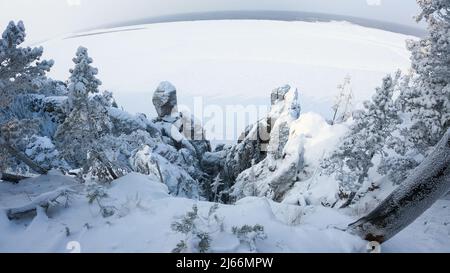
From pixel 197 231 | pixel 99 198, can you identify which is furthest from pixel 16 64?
pixel 197 231

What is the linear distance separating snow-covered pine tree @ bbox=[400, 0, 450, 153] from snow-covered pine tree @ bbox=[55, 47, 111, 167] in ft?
40.1

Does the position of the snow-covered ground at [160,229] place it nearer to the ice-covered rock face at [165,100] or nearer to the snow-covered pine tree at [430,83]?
the snow-covered pine tree at [430,83]

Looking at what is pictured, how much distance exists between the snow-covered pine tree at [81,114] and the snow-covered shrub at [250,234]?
7.68 meters

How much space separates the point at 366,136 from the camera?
1424 cm

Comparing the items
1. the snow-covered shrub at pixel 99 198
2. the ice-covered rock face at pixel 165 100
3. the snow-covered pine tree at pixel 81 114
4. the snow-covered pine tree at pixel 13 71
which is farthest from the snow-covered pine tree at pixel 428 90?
the ice-covered rock face at pixel 165 100

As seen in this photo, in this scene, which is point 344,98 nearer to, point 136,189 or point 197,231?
point 136,189

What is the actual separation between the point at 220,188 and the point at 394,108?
2677 cm

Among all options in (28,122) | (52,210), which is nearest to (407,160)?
(52,210)

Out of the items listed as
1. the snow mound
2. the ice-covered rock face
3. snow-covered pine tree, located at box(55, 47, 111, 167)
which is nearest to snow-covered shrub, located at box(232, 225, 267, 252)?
the snow mound

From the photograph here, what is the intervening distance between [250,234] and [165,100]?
113 feet

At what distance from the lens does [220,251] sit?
19.4ft

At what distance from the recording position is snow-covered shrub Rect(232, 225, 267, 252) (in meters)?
6.16

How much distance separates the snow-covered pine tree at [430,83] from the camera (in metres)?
10.8
